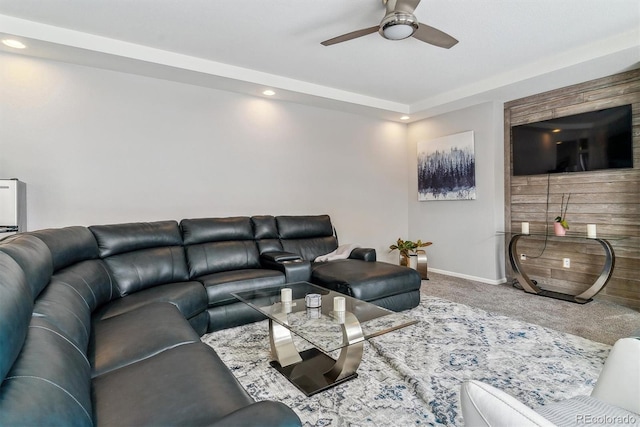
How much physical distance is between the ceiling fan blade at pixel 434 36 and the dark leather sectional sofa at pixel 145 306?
2028 millimetres

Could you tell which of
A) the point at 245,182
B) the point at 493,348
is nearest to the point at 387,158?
the point at 245,182

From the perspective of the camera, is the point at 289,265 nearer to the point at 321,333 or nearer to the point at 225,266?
the point at 225,266

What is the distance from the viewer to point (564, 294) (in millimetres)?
3822

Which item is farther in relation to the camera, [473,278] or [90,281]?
[473,278]

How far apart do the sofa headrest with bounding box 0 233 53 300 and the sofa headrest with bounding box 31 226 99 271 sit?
0.23 metres

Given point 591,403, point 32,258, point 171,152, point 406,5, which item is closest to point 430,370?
point 591,403

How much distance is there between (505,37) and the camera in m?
3.02

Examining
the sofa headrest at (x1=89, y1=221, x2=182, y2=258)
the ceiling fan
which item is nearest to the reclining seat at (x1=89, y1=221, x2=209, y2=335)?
the sofa headrest at (x1=89, y1=221, x2=182, y2=258)

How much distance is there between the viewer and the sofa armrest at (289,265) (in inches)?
122

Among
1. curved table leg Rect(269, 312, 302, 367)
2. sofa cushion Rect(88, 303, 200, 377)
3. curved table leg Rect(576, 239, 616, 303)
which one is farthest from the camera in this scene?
curved table leg Rect(576, 239, 616, 303)

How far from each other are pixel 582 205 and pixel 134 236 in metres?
4.86

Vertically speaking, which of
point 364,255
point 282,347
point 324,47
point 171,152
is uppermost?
point 324,47

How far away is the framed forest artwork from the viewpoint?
474 centimetres

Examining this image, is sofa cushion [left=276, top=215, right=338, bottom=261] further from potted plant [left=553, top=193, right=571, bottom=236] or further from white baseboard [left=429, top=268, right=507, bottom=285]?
potted plant [left=553, top=193, right=571, bottom=236]
